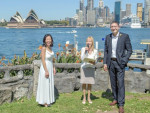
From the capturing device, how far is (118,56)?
17.5ft

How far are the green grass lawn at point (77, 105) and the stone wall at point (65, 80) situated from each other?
270mm

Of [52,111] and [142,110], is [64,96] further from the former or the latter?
[142,110]

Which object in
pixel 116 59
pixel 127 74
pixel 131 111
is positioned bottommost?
pixel 131 111

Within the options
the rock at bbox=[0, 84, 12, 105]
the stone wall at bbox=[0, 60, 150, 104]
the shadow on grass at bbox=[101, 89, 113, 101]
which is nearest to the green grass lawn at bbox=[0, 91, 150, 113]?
the shadow on grass at bbox=[101, 89, 113, 101]

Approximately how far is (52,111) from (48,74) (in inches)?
33.3

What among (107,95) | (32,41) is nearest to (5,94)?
(107,95)

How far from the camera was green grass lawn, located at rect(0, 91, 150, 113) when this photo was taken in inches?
213

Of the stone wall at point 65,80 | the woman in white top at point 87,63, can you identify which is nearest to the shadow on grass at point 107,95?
the stone wall at point 65,80

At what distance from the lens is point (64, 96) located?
255 inches

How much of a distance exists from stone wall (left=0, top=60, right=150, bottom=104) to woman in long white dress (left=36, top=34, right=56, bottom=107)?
2.34 feet

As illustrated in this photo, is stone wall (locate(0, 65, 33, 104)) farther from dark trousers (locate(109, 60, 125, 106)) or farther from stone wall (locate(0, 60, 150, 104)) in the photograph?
dark trousers (locate(109, 60, 125, 106))

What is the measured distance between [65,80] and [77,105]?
110cm

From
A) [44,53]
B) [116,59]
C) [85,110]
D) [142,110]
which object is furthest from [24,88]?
[142,110]

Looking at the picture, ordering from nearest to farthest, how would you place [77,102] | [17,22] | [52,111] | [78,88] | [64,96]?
[52,111], [77,102], [64,96], [78,88], [17,22]
